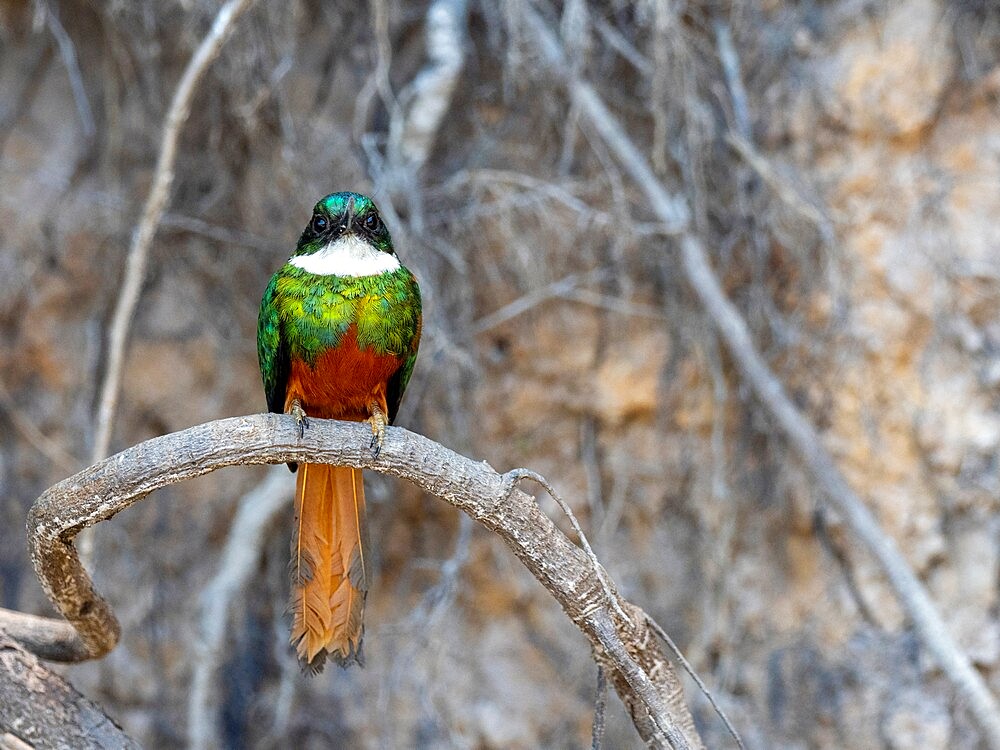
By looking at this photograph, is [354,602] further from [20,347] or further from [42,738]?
[20,347]

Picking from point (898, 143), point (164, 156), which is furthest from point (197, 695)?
point (898, 143)

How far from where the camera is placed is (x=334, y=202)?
8.66 feet

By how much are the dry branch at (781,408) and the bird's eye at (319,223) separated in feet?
4.47

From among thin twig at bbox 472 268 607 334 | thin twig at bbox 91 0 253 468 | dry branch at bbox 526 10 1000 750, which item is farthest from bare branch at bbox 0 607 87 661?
dry branch at bbox 526 10 1000 750

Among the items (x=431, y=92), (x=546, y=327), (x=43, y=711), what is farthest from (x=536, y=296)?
(x=43, y=711)

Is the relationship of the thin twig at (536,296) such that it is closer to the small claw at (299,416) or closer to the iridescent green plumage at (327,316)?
the iridescent green plumage at (327,316)

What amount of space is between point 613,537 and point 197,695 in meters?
1.60

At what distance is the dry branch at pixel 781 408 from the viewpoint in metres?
3.20

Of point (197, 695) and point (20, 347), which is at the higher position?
point (20, 347)

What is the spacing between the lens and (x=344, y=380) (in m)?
2.44


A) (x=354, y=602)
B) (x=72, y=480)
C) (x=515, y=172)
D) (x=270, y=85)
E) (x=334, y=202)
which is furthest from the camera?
(x=515, y=172)

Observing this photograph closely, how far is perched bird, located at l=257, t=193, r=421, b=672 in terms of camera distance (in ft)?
6.93

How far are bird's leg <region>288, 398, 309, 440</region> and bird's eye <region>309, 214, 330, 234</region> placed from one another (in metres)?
0.43

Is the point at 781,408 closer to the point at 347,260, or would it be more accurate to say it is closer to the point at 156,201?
the point at 347,260
